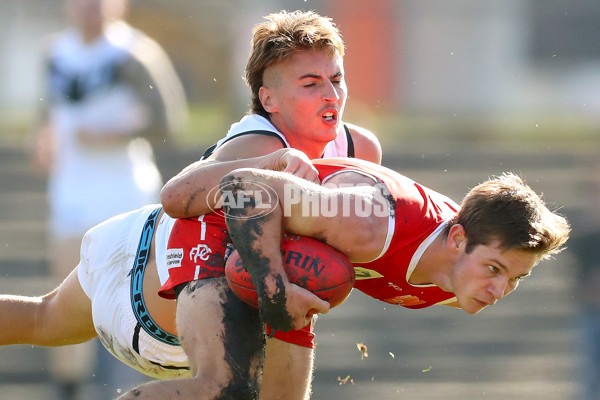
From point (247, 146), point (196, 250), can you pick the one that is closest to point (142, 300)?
point (196, 250)

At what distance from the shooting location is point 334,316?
10.7 meters

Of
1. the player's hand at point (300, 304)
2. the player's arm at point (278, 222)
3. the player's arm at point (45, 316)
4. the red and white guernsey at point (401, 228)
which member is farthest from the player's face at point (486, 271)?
the player's arm at point (45, 316)

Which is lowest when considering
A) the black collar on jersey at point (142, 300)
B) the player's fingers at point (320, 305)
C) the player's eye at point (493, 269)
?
the black collar on jersey at point (142, 300)

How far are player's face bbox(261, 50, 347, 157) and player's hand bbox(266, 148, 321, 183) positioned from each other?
48cm

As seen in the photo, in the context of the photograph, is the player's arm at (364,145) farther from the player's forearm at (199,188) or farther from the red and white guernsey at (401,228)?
the player's forearm at (199,188)

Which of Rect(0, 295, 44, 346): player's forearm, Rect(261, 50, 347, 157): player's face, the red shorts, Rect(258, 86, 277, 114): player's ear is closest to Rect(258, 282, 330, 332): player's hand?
the red shorts

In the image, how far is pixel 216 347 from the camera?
3.78 m

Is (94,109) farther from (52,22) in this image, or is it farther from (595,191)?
(52,22)

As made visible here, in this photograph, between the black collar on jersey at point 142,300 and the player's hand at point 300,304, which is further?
the black collar on jersey at point 142,300

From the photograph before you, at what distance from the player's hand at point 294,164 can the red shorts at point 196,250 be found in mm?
347

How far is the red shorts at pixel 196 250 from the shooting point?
402 centimetres

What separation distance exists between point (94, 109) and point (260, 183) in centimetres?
334

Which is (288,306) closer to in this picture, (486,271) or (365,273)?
(365,273)

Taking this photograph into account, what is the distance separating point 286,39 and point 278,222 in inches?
39.8
